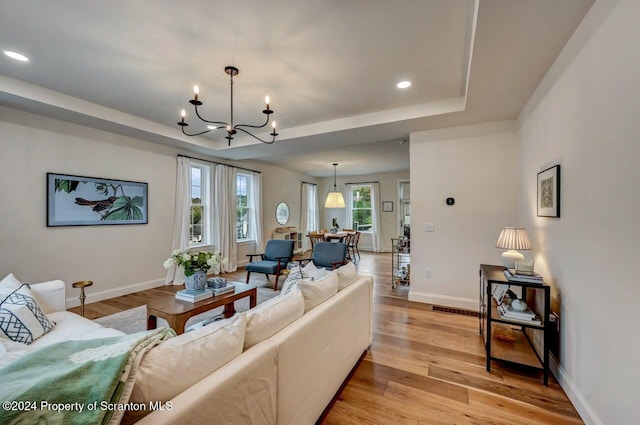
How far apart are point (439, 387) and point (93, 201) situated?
4.70m

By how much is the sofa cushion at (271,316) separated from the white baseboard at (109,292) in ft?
12.3

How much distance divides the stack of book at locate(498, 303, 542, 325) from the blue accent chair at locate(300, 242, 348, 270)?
2.55m

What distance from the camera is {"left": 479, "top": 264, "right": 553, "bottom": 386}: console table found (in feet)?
6.95

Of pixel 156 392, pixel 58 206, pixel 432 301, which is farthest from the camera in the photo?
pixel 432 301

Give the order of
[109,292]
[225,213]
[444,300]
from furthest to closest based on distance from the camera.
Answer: [225,213], [109,292], [444,300]

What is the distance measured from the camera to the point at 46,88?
9.75ft

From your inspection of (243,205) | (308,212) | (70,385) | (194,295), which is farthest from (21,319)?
(308,212)

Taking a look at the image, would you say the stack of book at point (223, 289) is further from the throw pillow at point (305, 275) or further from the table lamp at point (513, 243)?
the table lamp at point (513, 243)

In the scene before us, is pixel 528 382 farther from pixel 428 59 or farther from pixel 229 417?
pixel 428 59

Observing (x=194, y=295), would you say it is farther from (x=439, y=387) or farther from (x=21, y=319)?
(x=439, y=387)

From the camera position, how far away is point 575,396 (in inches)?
72.4

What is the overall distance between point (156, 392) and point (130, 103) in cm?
359

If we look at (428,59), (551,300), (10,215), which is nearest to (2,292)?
(10,215)

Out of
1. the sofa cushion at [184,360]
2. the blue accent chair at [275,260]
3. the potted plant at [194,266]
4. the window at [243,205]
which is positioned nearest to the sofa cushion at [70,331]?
the potted plant at [194,266]
